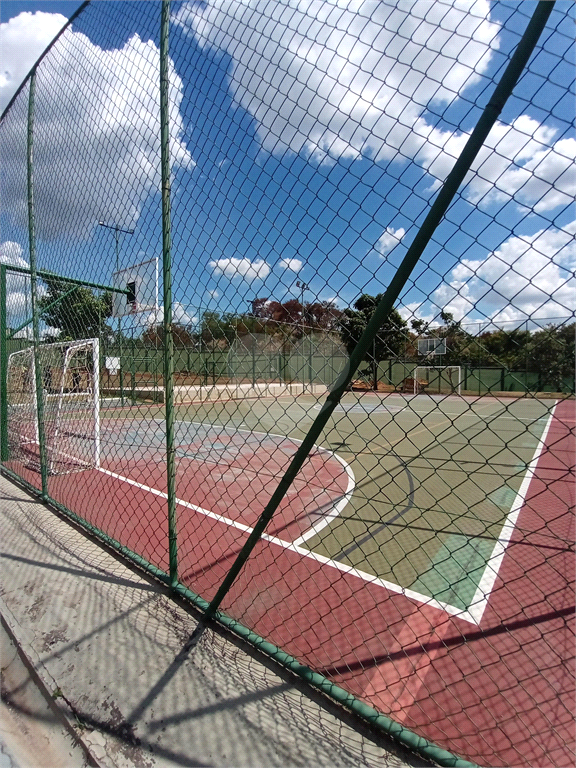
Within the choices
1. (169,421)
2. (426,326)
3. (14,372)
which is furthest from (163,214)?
(14,372)

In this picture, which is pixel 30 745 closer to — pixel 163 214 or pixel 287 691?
pixel 287 691

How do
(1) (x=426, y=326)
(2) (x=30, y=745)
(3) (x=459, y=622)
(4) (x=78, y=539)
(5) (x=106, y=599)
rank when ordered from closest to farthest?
(1) (x=426, y=326) < (2) (x=30, y=745) < (5) (x=106, y=599) < (3) (x=459, y=622) < (4) (x=78, y=539)

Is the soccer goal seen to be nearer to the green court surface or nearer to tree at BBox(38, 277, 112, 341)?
the green court surface

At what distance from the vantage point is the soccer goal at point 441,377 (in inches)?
57.0

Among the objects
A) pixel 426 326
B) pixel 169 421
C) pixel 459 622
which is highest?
pixel 426 326

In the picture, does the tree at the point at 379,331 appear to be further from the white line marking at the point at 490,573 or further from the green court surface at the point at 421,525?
the white line marking at the point at 490,573

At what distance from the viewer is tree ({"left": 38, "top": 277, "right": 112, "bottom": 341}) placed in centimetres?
368

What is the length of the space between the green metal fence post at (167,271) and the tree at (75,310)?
→ 1366mm

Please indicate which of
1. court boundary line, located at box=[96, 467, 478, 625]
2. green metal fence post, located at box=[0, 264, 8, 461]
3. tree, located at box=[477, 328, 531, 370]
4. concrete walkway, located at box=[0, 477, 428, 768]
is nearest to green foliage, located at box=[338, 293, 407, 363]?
tree, located at box=[477, 328, 531, 370]

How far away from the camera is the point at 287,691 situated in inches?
61.1

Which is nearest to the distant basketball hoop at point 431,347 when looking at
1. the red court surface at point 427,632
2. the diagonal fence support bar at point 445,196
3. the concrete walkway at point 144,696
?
the diagonal fence support bar at point 445,196

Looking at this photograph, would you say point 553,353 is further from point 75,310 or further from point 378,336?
point 75,310

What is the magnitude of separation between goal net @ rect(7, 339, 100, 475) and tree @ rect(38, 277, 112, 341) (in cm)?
79

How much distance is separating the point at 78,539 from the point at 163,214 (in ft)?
8.02
